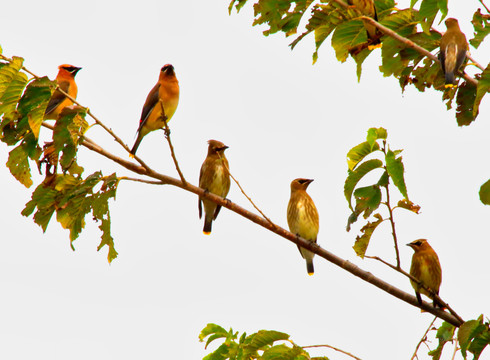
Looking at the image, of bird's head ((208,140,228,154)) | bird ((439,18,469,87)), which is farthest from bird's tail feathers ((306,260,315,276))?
bird ((439,18,469,87))

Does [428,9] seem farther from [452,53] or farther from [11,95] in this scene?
[11,95]

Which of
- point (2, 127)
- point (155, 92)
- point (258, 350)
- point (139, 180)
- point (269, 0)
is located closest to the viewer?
point (269, 0)

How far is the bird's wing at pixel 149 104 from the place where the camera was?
7559 mm

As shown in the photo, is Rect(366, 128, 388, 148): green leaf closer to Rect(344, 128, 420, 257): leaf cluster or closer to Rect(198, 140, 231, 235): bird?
Rect(344, 128, 420, 257): leaf cluster

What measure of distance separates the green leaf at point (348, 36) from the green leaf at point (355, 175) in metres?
0.65

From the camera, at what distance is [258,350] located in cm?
393

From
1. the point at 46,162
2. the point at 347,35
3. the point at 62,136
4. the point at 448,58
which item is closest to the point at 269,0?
the point at 347,35

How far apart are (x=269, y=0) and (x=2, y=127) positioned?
1556mm

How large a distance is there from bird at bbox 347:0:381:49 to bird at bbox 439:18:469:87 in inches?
14.0

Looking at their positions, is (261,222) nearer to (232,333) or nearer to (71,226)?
(232,333)

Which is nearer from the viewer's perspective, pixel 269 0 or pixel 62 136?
pixel 269 0

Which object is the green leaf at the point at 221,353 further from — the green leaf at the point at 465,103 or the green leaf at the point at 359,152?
the green leaf at the point at 465,103

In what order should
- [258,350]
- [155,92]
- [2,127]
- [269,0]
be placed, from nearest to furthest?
[269,0] < [2,127] < [258,350] < [155,92]

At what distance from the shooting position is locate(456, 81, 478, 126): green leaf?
4012mm
